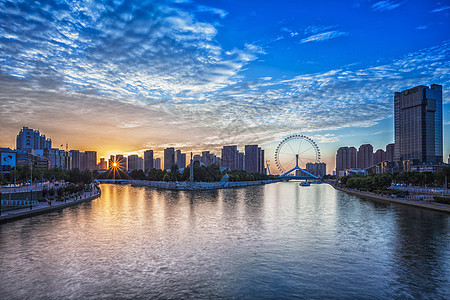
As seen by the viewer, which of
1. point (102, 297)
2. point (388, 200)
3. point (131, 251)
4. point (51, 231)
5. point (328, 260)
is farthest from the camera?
point (388, 200)

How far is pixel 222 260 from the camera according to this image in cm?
1783

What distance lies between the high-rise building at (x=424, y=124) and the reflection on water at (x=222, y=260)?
13819cm

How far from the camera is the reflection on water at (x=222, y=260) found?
13641mm

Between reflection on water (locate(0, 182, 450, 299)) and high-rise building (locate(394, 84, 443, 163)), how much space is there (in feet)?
453

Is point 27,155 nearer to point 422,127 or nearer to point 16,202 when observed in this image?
point 16,202

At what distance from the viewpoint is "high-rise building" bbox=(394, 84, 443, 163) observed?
5773 inches

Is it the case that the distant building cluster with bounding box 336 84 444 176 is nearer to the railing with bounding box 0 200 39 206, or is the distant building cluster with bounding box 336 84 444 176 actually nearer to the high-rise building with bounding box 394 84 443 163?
the high-rise building with bounding box 394 84 443 163

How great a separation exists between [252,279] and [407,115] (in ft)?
553

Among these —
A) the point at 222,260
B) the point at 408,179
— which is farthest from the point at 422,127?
the point at 222,260

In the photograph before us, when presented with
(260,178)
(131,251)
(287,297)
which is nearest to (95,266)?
(131,251)

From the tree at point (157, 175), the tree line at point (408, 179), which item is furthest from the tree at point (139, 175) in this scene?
the tree line at point (408, 179)

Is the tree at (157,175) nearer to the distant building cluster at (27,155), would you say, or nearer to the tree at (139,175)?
the tree at (139,175)

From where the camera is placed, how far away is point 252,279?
14.9 metres

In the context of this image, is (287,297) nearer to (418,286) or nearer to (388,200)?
(418,286)
